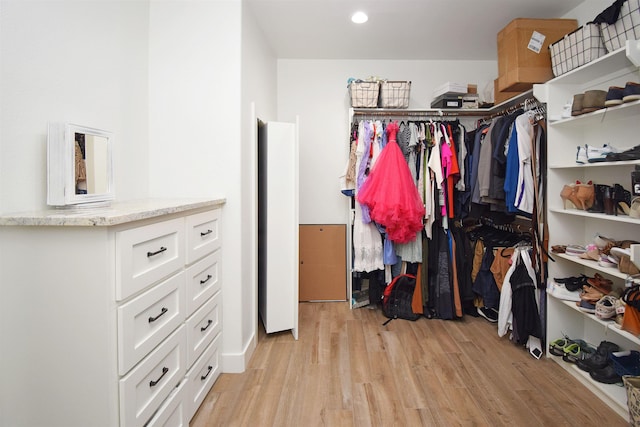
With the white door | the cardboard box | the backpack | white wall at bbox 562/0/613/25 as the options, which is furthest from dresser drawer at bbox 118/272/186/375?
white wall at bbox 562/0/613/25

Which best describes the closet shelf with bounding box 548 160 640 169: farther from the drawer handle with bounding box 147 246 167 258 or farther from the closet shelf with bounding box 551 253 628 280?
the drawer handle with bounding box 147 246 167 258

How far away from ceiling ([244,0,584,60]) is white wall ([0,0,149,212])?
0.86 metres

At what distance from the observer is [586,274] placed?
6.60 feet

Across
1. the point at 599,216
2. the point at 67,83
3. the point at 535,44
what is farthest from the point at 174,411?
the point at 535,44

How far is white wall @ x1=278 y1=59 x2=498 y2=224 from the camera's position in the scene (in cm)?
306

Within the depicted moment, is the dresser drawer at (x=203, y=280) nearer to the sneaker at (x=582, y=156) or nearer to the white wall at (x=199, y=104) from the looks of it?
the white wall at (x=199, y=104)

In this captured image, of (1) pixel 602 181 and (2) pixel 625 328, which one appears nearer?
(2) pixel 625 328

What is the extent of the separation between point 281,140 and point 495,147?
5.21 feet

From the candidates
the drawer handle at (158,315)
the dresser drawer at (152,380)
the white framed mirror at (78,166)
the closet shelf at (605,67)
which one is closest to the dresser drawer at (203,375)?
the dresser drawer at (152,380)

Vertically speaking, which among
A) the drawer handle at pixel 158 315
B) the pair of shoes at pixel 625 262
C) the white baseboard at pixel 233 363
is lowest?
the white baseboard at pixel 233 363

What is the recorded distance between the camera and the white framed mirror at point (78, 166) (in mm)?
1116

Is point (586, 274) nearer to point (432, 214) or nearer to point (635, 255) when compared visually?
point (635, 255)

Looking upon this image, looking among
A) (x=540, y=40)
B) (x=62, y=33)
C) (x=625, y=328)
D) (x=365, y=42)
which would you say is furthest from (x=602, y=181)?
(x=62, y=33)

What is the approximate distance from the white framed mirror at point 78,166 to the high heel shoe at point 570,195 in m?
2.54
